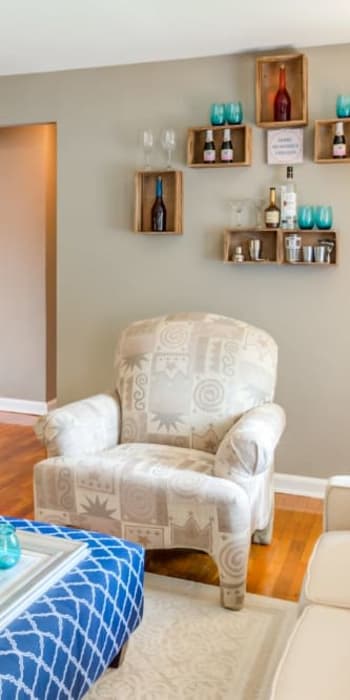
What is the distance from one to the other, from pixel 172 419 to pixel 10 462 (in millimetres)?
1505

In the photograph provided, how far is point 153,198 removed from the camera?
3.57 m

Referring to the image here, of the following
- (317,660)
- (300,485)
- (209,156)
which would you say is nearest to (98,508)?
(317,660)

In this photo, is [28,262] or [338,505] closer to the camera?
[338,505]

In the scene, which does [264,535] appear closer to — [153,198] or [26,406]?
[153,198]

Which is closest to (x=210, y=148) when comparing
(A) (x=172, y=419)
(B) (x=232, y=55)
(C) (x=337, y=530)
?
(B) (x=232, y=55)

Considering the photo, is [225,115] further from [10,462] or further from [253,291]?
[10,462]

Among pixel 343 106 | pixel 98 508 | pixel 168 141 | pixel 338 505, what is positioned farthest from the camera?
pixel 168 141

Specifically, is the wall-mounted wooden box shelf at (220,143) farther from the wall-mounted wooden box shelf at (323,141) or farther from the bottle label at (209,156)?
the wall-mounted wooden box shelf at (323,141)

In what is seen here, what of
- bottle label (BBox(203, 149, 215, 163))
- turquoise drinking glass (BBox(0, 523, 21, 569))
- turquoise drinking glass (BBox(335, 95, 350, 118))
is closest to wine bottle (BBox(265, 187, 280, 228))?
bottle label (BBox(203, 149, 215, 163))

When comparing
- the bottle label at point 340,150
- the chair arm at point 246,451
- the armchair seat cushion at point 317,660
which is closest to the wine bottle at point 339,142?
the bottle label at point 340,150

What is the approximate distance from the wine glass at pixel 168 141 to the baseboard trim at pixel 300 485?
1.80 metres

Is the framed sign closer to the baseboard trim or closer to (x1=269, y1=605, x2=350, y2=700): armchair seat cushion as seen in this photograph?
the baseboard trim

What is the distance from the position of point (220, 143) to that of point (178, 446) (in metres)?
1.64

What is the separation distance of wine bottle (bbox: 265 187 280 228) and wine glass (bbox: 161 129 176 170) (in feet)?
1.97
